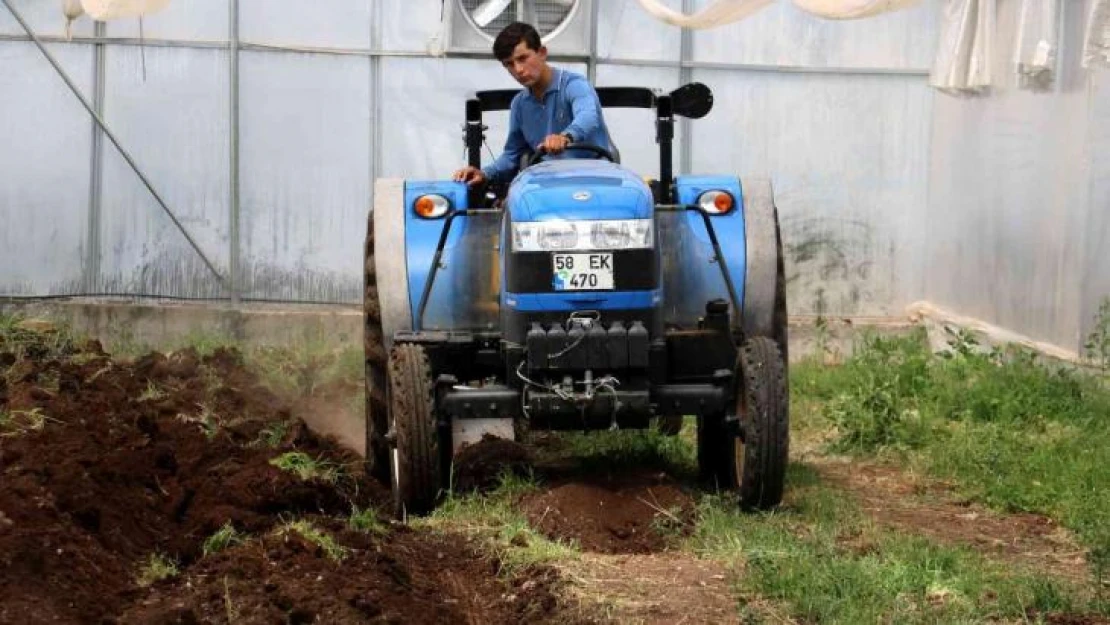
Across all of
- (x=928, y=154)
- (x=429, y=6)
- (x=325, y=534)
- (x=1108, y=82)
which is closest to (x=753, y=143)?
(x=928, y=154)

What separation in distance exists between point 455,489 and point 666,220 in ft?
5.03

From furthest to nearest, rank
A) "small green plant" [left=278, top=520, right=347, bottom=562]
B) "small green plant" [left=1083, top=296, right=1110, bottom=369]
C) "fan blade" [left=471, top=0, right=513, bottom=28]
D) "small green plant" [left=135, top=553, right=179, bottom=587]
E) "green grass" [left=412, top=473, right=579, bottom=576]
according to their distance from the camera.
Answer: "fan blade" [left=471, top=0, right=513, bottom=28], "small green plant" [left=1083, top=296, right=1110, bottom=369], "green grass" [left=412, top=473, right=579, bottom=576], "small green plant" [left=278, top=520, right=347, bottom=562], "small green plant" [left=135, top=553, right=179, bottom=587]

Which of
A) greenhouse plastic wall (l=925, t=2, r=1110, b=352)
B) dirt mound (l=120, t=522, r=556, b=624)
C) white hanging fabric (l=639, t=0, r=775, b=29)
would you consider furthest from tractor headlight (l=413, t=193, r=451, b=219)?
greenhouse plastic wall (l=925, t=2, r=1110, b=352)

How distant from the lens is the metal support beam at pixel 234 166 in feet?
45.6

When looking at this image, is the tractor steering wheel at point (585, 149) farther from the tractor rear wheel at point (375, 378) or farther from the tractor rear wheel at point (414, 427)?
the tractor rear wheel at point (414, 427)

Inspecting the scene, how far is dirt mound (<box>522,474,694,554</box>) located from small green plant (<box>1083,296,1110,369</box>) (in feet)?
11.9

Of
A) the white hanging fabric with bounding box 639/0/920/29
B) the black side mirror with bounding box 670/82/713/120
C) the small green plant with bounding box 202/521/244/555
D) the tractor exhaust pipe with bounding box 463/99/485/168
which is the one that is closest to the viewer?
the small green plant with bounding box 202/521/244/555

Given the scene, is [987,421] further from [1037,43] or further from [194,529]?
[194,529]

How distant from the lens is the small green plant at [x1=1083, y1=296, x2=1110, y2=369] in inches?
412

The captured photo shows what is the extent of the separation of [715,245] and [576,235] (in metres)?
0.84

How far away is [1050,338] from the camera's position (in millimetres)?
11727

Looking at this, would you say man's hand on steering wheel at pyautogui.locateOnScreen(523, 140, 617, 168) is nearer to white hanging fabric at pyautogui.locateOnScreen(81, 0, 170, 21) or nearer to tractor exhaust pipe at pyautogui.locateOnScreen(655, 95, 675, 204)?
tractor exhaust pipe at pyautogui.locateOnScreen(655, 95, 675, 204)

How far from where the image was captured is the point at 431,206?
8.30m

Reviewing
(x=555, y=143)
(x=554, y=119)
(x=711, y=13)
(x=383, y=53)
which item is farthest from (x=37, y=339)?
(x=555, y=143)
